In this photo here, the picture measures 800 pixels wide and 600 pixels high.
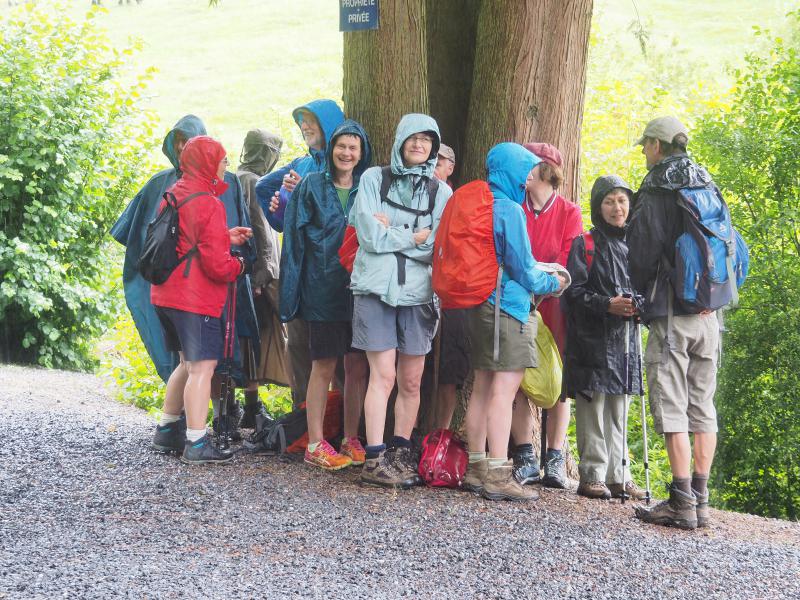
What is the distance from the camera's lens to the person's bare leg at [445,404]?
256 inches

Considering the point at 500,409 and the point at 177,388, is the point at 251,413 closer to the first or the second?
the point at 177,388

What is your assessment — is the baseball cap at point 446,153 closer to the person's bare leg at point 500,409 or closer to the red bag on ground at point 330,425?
the person's bare leg at point 500,409

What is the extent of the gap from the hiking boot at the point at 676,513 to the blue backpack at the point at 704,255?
40.2 inches

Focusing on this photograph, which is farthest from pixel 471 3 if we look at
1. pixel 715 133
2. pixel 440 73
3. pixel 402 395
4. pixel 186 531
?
pixel 715 133

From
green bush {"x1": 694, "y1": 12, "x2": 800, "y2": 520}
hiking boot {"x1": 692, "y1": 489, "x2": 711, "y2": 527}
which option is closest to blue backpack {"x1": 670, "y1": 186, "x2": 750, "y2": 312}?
hiking boot {"x1": 692, "y1": 489, "x2": 711, "y2": 527}

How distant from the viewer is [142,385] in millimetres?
11484

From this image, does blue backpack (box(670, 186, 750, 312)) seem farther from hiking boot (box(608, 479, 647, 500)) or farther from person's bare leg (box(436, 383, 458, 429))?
person's bare leg (box(436, 383, 458, 429))

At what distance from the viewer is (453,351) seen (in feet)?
21.0

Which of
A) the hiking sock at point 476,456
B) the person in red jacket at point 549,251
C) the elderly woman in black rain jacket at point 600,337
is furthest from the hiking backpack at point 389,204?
the hiking sock at point 476,456

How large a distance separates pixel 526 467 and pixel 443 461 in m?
0.60

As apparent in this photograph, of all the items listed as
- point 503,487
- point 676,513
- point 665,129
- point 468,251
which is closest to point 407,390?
point 503,487

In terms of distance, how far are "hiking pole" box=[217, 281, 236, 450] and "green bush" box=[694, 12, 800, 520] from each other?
6109 mm

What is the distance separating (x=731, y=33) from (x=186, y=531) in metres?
68.5

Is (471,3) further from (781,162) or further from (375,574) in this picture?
(781,162)
